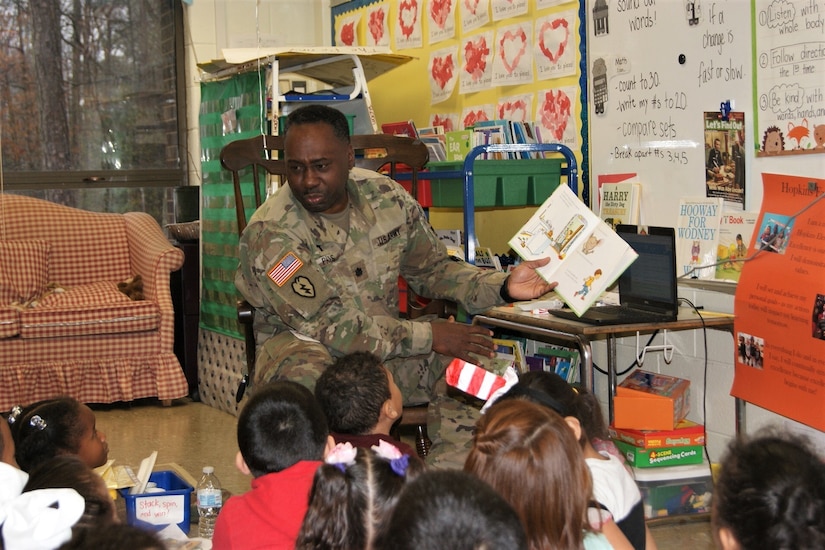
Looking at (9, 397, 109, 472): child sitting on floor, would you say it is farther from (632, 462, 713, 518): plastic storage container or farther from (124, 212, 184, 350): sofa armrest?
(124, 212, 184, 350): sofa armrest

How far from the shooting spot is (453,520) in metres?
1.12

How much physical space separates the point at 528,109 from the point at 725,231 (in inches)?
50.4

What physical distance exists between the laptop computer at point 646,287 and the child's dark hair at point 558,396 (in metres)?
0.58

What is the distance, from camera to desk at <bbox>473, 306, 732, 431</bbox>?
2.85 metres

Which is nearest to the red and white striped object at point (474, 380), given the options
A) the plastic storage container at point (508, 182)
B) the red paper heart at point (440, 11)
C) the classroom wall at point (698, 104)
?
the classroom wall at point (698, 104)

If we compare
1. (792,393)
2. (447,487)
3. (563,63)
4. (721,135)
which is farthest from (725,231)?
(447,487)

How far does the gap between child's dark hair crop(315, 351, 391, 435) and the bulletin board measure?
1730 mm

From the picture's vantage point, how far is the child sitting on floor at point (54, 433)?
2.50m

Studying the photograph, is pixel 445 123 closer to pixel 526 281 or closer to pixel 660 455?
pixel 526 281

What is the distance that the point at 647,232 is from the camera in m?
3.05

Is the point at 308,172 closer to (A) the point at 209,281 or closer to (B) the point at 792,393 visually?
(B) the point at 792,393

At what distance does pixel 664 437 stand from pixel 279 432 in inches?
58.3

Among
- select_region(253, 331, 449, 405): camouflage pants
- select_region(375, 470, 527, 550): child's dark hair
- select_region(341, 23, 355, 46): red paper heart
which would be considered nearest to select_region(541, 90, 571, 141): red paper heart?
select_region(253, 331, 449, 405): camouflage pants

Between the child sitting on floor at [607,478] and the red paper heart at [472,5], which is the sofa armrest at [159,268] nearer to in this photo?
the red paper heart at [472,5]
